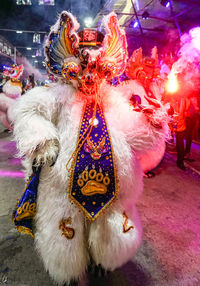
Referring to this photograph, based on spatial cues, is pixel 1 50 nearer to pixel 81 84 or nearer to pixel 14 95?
pixel 14 95

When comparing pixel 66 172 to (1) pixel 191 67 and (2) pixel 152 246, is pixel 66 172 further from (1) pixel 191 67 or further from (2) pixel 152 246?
(1) pixel 191 67

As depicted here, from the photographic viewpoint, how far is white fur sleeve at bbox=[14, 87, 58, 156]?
4.37 feet

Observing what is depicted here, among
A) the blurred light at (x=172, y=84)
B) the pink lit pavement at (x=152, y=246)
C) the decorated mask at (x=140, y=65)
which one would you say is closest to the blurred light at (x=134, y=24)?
the blurred light at (x=172, y=84)

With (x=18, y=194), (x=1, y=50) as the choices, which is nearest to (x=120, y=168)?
(x=18, y=194)

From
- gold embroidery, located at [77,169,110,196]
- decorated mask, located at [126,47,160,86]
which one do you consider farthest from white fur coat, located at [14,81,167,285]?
decorated mask, located at [126,47,160,86]

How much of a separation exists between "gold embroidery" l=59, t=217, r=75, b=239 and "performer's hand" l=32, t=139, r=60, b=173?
39 centimetres

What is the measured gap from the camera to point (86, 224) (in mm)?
1461

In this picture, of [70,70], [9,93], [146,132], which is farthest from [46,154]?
[9,93]

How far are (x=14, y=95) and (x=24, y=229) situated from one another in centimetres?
569

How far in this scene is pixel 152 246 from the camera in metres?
2.18

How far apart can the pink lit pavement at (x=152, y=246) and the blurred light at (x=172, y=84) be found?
196cm

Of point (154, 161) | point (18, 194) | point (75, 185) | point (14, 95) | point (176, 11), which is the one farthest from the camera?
point (176, 11)

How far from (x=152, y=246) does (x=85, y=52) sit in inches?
79.6

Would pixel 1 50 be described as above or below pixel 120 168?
above
